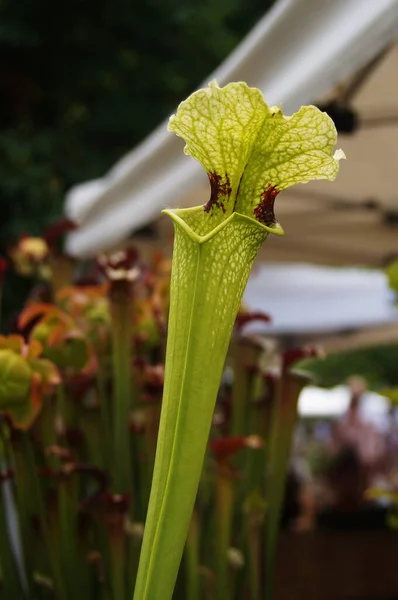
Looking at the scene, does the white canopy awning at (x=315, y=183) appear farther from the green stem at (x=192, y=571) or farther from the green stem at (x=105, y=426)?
the green stem at (x=192, y=571)

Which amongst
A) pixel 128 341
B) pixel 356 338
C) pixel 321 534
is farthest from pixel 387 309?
pixel 128 341

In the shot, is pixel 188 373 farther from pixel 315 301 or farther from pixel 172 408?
pixel 315 301

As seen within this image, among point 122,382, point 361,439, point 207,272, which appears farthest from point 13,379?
point 361,439

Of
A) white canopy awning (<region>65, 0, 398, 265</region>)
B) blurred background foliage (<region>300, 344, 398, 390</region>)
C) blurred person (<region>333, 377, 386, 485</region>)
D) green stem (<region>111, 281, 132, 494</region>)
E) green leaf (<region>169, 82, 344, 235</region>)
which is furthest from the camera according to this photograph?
blurred background foliage (<region>300, 344, 398, 390</region>)

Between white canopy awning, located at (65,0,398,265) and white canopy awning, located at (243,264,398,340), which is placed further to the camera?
white canopy awning, located at (243,264,398,340)

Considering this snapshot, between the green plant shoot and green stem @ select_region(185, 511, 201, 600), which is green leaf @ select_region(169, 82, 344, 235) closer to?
the green plant shoot

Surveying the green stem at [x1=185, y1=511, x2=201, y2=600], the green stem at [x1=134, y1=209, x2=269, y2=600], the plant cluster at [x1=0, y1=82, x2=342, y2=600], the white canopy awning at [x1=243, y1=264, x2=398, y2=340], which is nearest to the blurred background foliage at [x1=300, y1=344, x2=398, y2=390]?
the white canopy awning at [x1=243, y1=264, x2=398, y2=340]

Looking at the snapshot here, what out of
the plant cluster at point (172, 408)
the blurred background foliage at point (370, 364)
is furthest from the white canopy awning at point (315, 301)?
the plant cluster at point (172, 408)

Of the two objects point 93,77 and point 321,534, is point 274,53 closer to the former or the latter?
point 321,534
